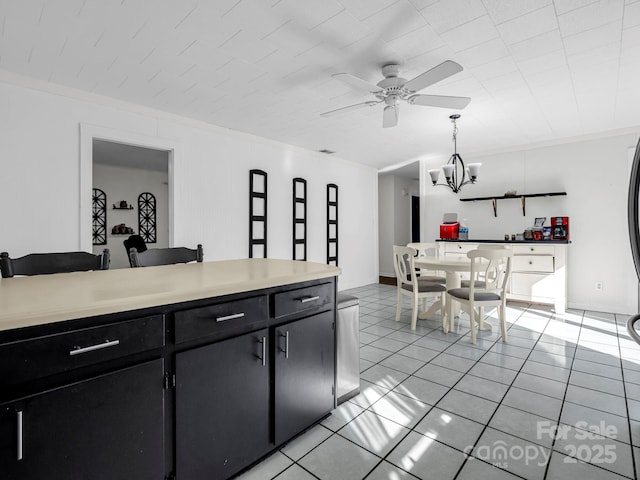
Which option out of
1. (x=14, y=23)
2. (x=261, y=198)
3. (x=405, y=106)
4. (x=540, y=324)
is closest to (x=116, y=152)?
(x=261, y=198)

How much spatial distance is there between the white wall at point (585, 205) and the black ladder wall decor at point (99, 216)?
7.45 metres

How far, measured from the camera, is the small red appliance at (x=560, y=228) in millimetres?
4754

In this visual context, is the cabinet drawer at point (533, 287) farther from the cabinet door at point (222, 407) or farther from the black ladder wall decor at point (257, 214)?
the cabinet door at point (222, 407)

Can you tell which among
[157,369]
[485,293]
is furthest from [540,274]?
[157,369]

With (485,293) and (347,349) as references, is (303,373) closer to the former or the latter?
(347,349)

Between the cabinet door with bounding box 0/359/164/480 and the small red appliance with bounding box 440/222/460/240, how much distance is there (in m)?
5.25

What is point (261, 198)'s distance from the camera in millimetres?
4820

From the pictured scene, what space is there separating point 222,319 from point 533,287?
4.80m

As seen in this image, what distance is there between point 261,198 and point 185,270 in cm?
311

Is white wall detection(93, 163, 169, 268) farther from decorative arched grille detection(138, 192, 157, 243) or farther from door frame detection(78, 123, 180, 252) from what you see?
door frame detection(78, 123, 180, 252)

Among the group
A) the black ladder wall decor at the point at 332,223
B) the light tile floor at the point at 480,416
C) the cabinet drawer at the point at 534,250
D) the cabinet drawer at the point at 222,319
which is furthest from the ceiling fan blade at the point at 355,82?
the cabinet drawer at the point at 534,250

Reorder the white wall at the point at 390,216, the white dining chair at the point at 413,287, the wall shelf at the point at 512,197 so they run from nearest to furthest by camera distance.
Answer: the white dining chair at the point at 413,287 < the wall shelf at the point at 512,197 < the white wall at the point at 390,216

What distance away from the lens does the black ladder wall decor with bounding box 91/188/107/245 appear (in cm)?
674

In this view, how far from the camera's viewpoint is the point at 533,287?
4719mm
